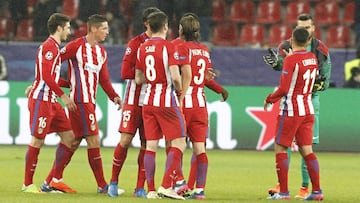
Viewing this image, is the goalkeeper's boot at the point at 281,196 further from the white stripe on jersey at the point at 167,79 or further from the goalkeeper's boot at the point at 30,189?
the goalkeeper's boot at the point at 30,189

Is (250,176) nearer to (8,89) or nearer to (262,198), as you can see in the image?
(262,198)

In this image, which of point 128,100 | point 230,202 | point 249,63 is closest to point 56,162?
point 128,100

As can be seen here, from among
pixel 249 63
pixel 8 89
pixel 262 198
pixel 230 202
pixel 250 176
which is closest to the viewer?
pixel 230 202

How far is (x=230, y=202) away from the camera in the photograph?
38.3 ft

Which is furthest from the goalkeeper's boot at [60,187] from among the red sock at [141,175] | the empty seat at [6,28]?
the empty seat at [6,28]

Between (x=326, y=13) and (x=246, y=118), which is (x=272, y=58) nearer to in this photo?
(x=246, y=118)

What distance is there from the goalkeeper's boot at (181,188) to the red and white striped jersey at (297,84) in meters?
1.42

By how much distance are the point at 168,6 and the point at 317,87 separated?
11093 mm

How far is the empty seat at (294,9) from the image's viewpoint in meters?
25.8

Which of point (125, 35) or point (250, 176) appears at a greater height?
point (125, 35)

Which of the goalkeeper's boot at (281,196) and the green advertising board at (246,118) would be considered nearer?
the goalkeeper's boot at (281,196)

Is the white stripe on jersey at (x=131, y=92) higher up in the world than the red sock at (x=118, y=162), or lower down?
higher up

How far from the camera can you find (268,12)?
2600 cm

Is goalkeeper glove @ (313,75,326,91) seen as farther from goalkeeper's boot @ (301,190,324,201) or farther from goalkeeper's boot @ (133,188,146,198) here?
goalkeeper's boot @ (133,188,146,198)
